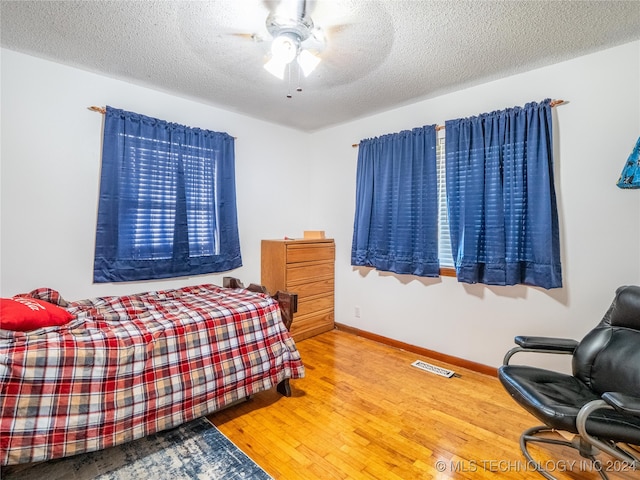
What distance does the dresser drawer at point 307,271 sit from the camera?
348cm

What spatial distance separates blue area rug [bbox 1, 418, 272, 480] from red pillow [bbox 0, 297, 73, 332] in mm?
743

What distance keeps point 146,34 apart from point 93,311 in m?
1.85

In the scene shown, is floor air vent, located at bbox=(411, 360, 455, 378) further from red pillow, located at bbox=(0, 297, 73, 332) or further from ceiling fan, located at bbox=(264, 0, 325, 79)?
red pillow, located at bbox=(0, 297, 73, 332)

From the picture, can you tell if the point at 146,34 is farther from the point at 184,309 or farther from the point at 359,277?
the point at 359,277

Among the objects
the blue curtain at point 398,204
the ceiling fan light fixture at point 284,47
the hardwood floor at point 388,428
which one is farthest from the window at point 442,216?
the ceiling fan light fixture at point 284,47

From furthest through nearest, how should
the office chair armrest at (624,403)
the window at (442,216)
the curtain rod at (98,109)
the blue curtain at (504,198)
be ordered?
the window at (442,216)
the curtain rod at (98,109)
the blue curtain at (504,198)
the office chair armrest at (624,403)

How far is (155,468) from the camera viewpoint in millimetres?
1695

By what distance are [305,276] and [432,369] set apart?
158 centimetres

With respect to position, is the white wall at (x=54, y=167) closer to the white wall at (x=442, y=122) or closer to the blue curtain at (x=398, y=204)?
the white wall at (x=442, y=122)

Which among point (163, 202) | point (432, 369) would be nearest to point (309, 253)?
point (163, 202)

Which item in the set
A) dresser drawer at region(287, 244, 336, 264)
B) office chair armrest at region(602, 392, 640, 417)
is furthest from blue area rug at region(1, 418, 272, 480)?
dresser drawer at region(287, 244, 336, 264)

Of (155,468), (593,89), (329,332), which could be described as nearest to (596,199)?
(593,89)

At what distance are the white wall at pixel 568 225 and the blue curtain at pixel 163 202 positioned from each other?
6.13 ft

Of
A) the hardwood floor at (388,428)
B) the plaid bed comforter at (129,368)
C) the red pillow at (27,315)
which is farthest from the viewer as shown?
the hardwood floor at (388,428)
